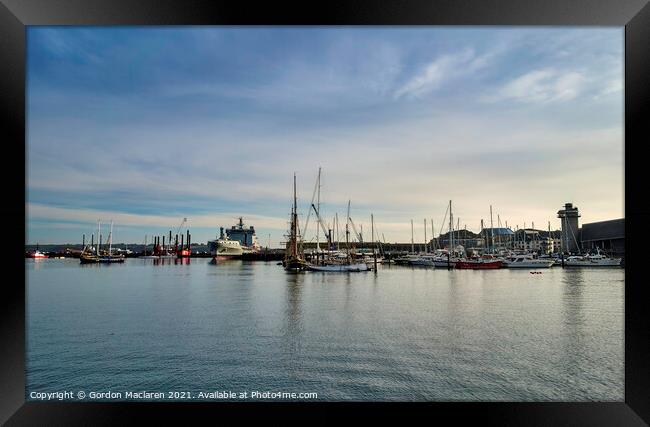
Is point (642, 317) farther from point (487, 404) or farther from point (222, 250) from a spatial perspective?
point (222, 250)

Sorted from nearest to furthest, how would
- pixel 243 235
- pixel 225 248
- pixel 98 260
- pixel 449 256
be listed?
pixel 449 256 → pixel 98 260 → pixel 225 248 → pixel 243 235

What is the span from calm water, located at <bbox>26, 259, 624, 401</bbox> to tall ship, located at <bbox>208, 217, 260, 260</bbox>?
33.2 meters

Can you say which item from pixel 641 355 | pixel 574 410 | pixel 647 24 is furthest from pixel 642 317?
pixel 647 24

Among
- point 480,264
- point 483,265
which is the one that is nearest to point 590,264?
point 483,265

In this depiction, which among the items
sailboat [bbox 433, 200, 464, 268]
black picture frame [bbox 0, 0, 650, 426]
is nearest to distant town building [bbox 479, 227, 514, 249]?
sailboat [bbox 433, 200, 464, 268]

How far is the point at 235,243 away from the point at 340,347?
42.6 m

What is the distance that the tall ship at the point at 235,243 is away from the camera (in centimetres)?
4528

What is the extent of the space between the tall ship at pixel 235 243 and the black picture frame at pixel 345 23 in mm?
42190

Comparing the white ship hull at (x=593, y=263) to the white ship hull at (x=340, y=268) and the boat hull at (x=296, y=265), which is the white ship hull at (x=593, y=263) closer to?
the white ship hull at (x=340, y=268)

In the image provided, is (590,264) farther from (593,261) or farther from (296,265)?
(296,265)

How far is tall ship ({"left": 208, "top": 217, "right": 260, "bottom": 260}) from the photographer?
4528 centimetres

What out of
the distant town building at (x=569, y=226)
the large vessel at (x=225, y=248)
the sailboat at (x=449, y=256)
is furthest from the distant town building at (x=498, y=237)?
the large vessel at (x=225, y=248)

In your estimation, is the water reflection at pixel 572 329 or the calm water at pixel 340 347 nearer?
the calm water at pixel 340 347

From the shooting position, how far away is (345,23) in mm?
3064
